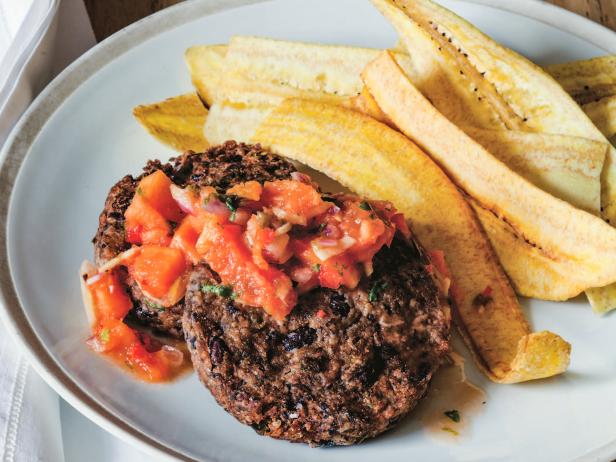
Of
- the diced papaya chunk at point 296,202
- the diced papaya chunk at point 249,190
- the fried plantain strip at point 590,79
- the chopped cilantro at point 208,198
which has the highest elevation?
the chopped cilantro at point 208,198

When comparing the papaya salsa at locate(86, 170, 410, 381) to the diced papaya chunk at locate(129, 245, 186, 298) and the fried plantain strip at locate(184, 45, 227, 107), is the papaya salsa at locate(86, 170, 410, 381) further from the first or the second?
the fried plantain strip at locate(184, 45, 227, 107)

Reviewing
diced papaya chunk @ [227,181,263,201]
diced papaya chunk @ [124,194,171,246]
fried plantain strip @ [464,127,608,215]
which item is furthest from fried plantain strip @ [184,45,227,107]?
fried plantain strip @ [464,127,608,215]

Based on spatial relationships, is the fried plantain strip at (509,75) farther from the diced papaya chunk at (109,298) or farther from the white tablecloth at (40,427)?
the white tablecloth at (40,427)

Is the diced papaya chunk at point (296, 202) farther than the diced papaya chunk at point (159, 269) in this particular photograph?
No

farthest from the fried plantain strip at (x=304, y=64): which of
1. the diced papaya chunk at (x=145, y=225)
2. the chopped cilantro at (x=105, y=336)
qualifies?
the chopped cilantro at (x=105, y=336)

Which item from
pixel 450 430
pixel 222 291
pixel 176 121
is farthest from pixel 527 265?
pixel 176 121

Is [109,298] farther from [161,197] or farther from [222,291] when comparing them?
[222,291]
